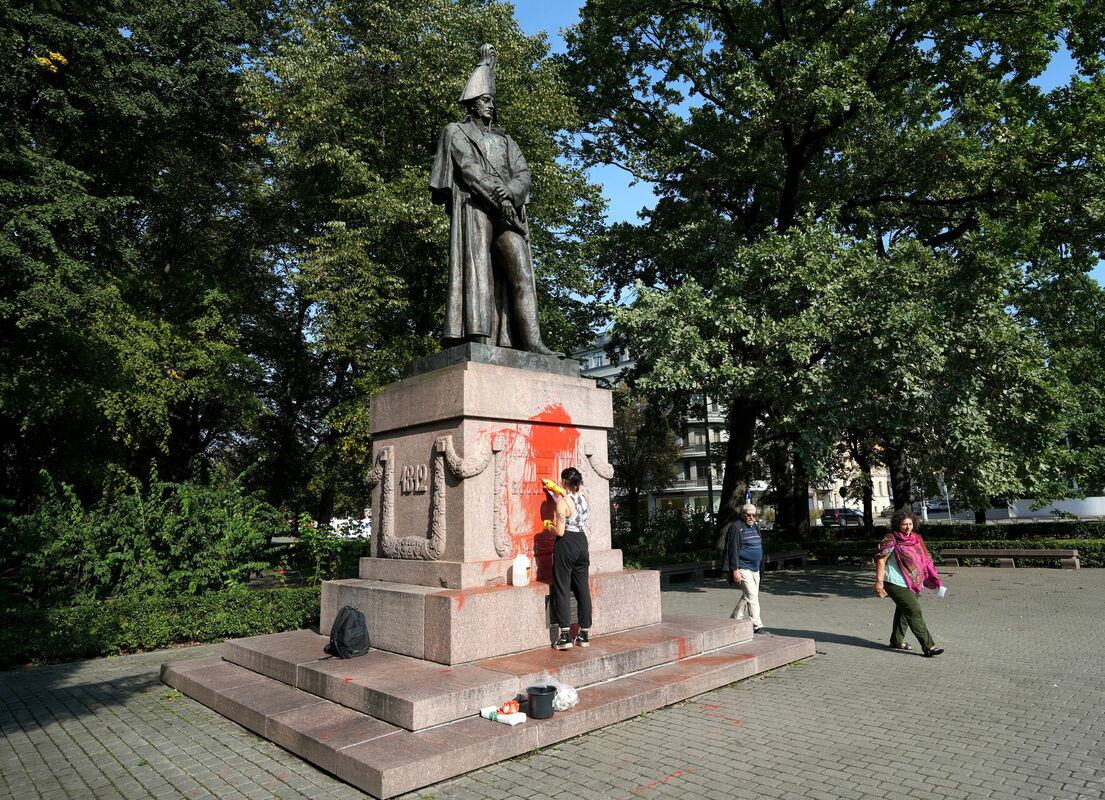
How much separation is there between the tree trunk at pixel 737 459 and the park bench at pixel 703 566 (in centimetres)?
138

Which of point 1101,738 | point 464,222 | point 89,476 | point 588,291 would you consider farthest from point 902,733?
point 89,476

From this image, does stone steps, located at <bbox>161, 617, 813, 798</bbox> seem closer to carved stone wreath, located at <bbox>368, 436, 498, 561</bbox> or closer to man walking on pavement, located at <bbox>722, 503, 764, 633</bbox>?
carved stone wreath, located at <bbox>368, 436, 498, 561</bbox>

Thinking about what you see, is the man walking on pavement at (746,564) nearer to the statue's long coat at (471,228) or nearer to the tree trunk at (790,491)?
the statue's long coat at (471,228)

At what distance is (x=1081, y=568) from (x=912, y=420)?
11446 mm

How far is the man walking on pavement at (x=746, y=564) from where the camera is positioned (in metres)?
9.84

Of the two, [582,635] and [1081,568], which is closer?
[582,635]

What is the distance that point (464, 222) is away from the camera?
8195 millimetres

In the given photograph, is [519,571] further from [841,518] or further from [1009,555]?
[841,518]

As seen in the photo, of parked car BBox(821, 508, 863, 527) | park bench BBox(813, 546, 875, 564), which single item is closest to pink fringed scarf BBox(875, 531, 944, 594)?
park bench BBox(813, 546, 875, 564)

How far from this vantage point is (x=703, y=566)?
67.1 feet

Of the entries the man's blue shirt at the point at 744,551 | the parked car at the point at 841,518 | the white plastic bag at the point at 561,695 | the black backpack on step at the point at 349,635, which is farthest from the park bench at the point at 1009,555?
the parked car at the point at 841,518

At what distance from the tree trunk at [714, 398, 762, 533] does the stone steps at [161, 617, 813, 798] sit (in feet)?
41.2

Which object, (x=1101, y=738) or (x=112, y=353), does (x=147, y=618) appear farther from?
(x=1101, y=738)

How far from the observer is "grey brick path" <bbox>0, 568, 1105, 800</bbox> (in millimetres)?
4613
